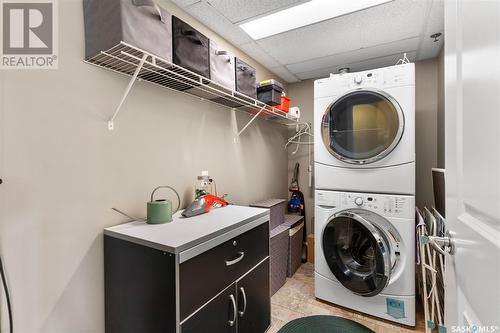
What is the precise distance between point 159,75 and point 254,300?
4.97ft

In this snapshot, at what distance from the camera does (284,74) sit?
2.99 metres

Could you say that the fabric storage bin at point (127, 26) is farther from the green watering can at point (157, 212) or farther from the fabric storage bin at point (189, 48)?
the green watering can at point (157, 212)

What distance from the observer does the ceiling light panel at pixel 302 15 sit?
1632 millimetres

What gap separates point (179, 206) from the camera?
5.51 ft

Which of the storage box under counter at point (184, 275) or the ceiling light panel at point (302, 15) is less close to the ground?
the ceiling light panel at point (302, 15)

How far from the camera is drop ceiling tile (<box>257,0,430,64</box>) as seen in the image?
5.62 ft

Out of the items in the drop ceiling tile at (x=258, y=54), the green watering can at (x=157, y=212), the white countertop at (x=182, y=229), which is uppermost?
the drop ceiling tile at (x=258, y=54)

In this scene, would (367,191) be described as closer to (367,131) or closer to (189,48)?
(367,131)

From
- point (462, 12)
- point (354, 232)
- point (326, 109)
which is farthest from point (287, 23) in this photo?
point (354, 232)

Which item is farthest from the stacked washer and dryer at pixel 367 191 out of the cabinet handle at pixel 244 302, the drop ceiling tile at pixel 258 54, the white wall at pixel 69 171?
the white wall at pixel 69 171

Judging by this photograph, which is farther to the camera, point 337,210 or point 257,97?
point 257,97

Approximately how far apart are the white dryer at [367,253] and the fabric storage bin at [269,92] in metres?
0.95

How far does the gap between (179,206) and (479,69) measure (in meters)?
1.62

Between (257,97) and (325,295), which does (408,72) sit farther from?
(325,295)
